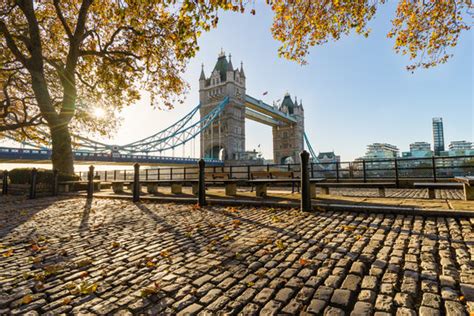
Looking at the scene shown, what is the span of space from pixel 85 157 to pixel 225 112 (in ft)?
98.2

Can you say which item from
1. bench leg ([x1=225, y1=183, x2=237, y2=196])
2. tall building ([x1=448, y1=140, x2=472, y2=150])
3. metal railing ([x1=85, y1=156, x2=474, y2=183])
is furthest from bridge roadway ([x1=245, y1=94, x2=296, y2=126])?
tall building ([x1=448, y1=140, x2=472, y2=150])

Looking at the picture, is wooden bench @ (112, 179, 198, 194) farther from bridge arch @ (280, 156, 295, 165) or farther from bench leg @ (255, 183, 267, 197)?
bridge arch @ (280, 156, 295, 165)

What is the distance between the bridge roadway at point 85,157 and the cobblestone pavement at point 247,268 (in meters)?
40.0

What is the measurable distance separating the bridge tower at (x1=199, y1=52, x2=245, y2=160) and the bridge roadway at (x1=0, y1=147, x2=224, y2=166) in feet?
30.6

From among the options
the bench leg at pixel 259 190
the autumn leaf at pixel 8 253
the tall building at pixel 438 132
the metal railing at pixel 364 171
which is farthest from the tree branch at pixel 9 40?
the tall building at pixel 438 132

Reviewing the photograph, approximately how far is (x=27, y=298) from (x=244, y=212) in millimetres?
3945

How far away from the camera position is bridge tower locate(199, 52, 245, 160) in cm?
5566

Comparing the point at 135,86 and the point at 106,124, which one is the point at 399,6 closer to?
the point at 135,86

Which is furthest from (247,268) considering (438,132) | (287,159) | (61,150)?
(438,132)

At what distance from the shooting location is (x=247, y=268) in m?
2.39

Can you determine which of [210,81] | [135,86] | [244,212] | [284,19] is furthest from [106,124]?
[210,81]

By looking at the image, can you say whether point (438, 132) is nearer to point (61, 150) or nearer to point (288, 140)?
point (288, 140)

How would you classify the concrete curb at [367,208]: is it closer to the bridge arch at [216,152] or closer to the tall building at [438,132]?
the bridge arch at [216,152]

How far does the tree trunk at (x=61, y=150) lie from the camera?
39.9 ft
